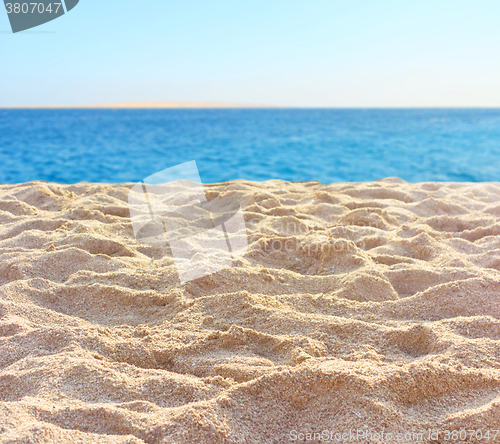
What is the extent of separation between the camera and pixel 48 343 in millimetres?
1446

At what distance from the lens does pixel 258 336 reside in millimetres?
1542

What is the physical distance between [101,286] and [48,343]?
0.50m

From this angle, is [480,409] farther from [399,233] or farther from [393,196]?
[393,196]

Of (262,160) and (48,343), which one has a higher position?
(48,343)

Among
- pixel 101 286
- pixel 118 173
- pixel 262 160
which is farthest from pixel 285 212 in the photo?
pixel 262 160

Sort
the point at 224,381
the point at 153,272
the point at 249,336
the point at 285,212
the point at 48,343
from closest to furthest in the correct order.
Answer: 1. the point at 224,381
2. the point at 48,343
3. the point at 249,336
4. the point at 153,272
5. the point at 285,212

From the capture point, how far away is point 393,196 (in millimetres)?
3994

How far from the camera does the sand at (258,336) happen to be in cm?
109

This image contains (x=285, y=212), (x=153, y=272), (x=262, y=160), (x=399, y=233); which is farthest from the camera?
(x=262, y=160)

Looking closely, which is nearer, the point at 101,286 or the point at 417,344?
the point at 417,344

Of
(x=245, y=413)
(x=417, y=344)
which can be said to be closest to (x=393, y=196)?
(x=417, y=344)

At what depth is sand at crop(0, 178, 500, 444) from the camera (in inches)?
42.9

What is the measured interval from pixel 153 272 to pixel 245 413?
1.19 m

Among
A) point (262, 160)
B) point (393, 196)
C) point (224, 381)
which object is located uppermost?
point (224, 381)
